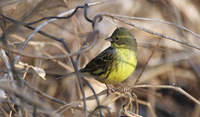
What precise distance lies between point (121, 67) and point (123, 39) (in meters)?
0.35

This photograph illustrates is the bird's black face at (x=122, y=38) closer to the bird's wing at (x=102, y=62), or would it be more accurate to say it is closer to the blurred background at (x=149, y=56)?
the bird's wing at (x=102, y=62)

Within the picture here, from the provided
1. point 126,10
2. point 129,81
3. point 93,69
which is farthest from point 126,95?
point 126,10

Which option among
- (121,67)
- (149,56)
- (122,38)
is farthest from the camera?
(149,56)

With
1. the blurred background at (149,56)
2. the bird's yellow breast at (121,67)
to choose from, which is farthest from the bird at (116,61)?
the blurred background at (149,56)

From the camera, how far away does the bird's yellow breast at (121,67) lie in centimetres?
279

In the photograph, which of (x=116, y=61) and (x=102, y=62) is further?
(x=102, y=62)

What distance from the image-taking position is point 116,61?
2.91 m

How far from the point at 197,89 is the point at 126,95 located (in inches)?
97.0

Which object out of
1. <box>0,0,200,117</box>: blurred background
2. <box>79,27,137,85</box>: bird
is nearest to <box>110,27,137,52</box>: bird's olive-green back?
<box>79,27,137,85</box>: bird

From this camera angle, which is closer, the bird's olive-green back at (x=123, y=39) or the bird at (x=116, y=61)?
the bird at (x=116, y=61)

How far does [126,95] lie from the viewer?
2.08 m

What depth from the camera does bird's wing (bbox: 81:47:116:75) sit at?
2.98 meters

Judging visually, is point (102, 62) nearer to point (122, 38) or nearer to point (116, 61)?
point (116, 61)

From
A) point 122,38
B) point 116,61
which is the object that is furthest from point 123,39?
point 116,61
